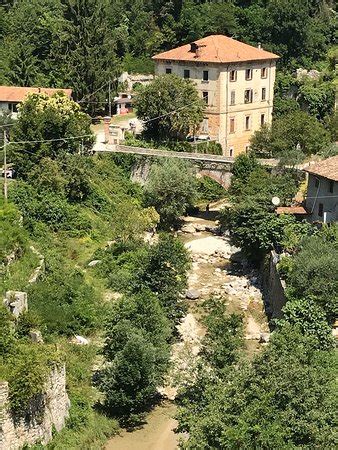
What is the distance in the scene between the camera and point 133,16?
80250 millimetres

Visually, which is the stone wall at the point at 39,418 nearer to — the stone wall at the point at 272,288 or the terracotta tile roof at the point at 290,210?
the stone wall at the point at 272,288

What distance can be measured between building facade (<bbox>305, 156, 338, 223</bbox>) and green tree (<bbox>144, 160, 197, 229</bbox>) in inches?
357

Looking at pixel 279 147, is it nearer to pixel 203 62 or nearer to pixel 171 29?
pixel 203 62

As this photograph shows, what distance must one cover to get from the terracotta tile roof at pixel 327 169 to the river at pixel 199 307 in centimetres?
664

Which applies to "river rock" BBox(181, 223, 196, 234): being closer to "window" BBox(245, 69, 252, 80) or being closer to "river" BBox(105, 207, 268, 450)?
"river" BBox(105, 207, 268, 450)

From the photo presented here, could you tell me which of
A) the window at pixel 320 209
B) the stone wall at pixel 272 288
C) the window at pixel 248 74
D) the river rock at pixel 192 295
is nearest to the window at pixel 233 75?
the window at pixel 248 74

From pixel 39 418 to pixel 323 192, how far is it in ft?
77.7

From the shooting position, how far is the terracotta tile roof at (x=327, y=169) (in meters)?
39.8

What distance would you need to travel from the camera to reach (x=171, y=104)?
5469 centimetres

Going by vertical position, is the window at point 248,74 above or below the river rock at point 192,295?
above

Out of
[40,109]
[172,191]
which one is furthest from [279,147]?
[40,109]

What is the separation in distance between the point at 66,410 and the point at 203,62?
38.5m

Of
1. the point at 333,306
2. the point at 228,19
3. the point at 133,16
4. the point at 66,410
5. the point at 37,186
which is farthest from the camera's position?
the point at 133,16

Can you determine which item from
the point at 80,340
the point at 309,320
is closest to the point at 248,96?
the point at 309,320
